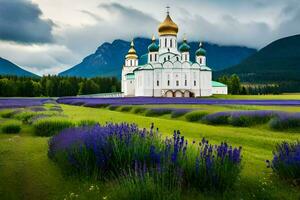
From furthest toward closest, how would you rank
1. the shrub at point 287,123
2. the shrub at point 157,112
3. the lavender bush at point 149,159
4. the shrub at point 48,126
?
the shrub at point 157,112, the shrub at point 287,123, the shrub at point 48,126, the lavender bush at point 149,159

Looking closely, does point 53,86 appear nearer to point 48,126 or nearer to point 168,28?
point 168,28

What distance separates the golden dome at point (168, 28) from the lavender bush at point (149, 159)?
7906cm

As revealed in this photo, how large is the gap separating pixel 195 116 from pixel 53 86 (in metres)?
97.4

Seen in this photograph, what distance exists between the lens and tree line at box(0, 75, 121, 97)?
98.9 m

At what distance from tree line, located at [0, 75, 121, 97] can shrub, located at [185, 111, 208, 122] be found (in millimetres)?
83287

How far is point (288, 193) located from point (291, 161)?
82cm

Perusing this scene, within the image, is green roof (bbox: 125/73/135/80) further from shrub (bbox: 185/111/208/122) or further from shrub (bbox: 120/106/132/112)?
shrub (bbox: 185/111/208/122)

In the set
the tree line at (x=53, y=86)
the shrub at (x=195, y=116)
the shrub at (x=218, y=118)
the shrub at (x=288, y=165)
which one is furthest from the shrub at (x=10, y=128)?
the tree line at (x=53, y=86)

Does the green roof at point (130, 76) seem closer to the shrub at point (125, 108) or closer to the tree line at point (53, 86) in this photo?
the tree line at point (53, 86)

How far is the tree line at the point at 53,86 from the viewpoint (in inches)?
3895

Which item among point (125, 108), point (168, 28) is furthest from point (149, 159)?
point (168, 28)

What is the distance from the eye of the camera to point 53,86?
4493 inches

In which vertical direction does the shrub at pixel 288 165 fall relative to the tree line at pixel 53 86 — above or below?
below

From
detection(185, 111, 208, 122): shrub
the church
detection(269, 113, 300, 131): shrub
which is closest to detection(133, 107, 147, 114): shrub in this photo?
detection(185, 111, 208, 122): shrub
